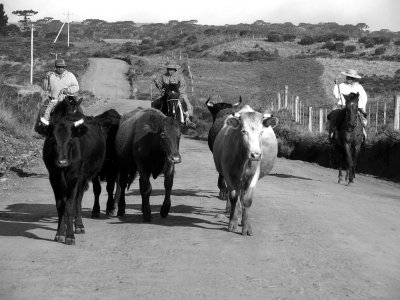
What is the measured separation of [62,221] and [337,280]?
13.5 ft

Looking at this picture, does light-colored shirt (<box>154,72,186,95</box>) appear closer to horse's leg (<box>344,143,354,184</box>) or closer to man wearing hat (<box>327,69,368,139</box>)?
horse's leg (<box>344,143,354,184</box>)

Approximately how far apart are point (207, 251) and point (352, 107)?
10828mm

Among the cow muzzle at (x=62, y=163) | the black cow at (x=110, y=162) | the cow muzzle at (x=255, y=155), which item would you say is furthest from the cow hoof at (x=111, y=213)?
the cow muzzle at (x=255, y=155)

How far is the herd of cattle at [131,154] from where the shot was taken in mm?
11891

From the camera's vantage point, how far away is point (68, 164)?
11.8 meters

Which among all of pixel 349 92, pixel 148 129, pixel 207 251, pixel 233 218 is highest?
pixel 349 92

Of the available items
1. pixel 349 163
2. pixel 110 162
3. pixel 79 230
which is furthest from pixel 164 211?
pixel 349 163

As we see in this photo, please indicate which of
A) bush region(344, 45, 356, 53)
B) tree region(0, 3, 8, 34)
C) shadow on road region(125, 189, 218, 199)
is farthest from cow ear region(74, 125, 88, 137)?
tree region(0, 3, 8, 34)

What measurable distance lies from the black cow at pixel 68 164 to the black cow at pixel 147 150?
1175mm

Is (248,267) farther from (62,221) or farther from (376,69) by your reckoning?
(376,69)

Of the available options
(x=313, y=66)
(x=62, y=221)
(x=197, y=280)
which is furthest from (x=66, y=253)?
(x=313, y=66)

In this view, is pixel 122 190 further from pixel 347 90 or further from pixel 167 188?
pixel 347 90

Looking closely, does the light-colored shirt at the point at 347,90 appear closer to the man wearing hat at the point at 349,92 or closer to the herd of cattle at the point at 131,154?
the man wearing hat at the point at 349,92

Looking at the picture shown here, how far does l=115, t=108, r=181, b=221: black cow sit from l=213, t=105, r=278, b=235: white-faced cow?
0.78 meters
